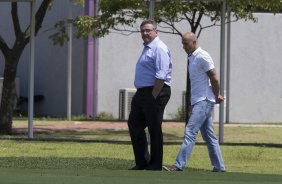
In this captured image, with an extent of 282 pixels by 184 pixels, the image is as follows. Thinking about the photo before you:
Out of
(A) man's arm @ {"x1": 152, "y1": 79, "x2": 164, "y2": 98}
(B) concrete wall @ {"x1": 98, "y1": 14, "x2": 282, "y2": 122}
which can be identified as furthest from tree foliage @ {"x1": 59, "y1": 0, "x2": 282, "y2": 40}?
(A) man's arm @ {"x1": 152, "y1": 79, "x2": 164, "y2": 98}

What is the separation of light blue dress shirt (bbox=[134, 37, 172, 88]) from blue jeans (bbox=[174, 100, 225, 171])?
0.53m

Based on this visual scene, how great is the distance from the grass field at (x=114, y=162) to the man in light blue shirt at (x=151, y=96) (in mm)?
388

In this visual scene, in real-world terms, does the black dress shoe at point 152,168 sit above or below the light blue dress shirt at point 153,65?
below

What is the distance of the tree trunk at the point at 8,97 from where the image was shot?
19203mm

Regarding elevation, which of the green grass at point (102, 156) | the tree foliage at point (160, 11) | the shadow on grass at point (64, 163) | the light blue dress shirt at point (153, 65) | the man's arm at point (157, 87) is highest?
the tree foliage at point (160, 11)

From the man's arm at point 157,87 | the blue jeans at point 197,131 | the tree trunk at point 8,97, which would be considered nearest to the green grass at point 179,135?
the tree trunk at point 8,97

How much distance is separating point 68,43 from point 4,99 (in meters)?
8.26

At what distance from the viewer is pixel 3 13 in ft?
93.3

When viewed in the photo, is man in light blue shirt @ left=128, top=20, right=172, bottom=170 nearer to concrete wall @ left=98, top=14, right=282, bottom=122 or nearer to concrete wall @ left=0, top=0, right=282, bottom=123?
concrete wall @ left=0, top=0, right=282, bottom=123

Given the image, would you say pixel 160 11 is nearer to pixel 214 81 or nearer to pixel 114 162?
pixel 114 162

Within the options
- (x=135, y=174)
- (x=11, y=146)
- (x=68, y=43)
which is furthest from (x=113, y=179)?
(x=68, y=43)

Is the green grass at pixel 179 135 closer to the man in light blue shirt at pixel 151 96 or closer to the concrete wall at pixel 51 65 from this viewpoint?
the concrete wall at pixel 51 65

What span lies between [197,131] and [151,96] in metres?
0.76

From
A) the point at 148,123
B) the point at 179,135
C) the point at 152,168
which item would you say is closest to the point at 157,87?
the point at 148,123
